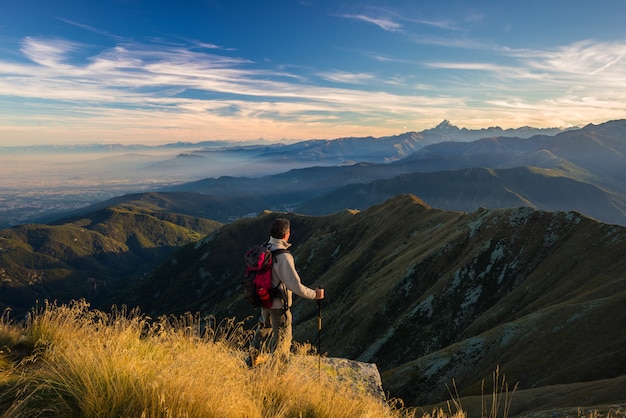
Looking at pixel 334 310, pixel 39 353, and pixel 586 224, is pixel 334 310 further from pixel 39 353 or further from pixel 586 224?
pixel 39 353

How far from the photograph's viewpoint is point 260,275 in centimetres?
938

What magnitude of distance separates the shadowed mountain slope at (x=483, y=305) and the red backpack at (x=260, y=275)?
2154 centimetres

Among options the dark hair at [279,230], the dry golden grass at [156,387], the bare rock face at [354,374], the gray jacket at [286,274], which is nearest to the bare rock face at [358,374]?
the bare rock face at [354,374]

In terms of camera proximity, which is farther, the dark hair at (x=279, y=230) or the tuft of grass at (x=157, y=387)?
the dark hair at (x=279, y=230)

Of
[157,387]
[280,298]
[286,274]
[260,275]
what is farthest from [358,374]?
[157,387]

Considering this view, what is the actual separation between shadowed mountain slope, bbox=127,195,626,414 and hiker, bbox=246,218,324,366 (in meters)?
20.5

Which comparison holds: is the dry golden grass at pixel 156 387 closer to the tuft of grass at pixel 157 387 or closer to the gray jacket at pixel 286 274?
the tuft of grass at pixel 157 387

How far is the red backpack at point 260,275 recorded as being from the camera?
929cm

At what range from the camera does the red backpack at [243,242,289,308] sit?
9.29 m

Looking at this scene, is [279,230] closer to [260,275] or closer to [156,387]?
[260,275]

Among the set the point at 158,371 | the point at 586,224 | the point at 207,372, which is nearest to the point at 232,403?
the point at 207,372

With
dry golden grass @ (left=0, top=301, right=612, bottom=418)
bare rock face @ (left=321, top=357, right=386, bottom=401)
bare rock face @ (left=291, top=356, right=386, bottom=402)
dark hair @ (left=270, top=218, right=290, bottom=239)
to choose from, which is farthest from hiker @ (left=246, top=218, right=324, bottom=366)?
bare rock face @ (left=321, top=357, right=386, bottom=401)

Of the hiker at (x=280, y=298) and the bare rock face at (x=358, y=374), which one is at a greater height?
the hiker at (x=280, y=298)

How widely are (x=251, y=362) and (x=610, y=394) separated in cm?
2356
